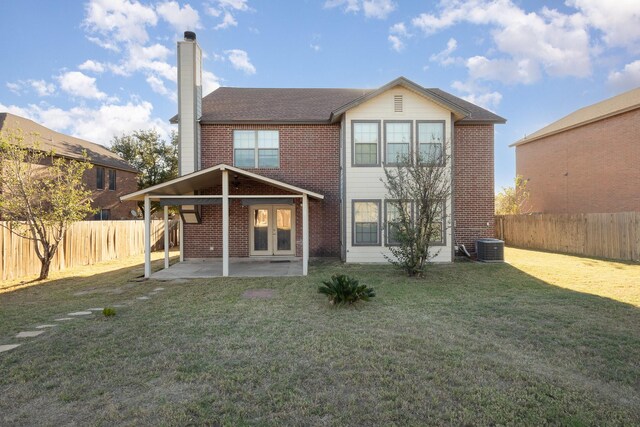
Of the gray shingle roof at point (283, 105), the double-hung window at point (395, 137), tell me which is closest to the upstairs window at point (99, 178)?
the gray shingle roof at point (283, 105)

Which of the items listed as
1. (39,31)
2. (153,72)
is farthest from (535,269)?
(39,31)

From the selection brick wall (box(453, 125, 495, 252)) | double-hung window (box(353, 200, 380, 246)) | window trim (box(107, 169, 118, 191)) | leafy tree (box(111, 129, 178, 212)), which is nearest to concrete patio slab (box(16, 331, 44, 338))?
double-hung window (box(353, 200, 380, 246))

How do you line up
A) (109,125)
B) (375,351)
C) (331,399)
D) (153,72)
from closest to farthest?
1. (331,399)
2. (375,351)
3. (153,72)
4. (109,125)

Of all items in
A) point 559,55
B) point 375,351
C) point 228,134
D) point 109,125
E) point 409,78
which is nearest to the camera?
point 375,351

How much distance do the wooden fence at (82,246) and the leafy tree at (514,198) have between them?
2284 centimetres

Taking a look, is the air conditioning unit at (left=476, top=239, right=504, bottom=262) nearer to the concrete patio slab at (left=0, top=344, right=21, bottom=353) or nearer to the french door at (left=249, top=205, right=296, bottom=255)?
the french door at (left=249, top=205, right=296, bottom=255)

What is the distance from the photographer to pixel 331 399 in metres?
3.21

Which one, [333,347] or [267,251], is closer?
[333,347]

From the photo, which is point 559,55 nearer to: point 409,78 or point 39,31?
point 409,78

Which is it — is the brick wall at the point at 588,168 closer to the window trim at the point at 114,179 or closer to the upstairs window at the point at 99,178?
the window trim at the point at 114,179

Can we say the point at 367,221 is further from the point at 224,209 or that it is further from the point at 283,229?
the point at 224,209

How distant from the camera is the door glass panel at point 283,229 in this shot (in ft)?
43.7

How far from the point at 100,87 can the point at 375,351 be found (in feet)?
66.7

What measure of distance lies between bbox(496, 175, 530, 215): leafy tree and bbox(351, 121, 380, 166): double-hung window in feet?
50.5
